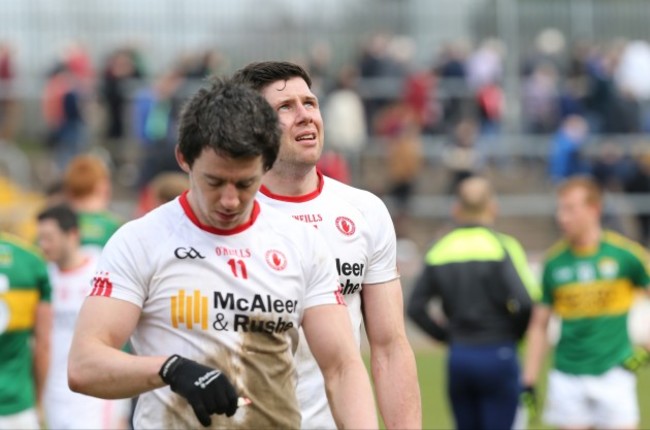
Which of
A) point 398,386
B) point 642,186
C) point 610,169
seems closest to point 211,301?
point 398,386

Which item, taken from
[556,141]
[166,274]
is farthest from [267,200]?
[556,141]

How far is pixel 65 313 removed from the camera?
1012 centimetres

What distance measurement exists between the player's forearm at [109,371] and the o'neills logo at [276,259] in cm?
49

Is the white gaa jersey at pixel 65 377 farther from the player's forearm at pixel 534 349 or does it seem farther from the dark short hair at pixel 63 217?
the player's forearm at pixel 534 349

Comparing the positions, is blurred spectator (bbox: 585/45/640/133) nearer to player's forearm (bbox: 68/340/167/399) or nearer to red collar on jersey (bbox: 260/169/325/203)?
red collar on jersey (bbox: 260/169/325/203)

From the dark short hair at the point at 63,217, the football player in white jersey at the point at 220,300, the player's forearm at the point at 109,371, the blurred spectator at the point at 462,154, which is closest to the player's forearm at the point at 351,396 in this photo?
the football player in white jersey at the point at 220,300

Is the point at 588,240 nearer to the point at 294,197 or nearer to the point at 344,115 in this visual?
the point at 294,197

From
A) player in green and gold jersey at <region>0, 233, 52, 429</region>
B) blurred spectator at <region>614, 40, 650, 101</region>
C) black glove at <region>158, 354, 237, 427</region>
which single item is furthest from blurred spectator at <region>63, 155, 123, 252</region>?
blurred spectator at <region>614, 40, 650, 101</region>

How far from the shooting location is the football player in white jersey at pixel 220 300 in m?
4.48

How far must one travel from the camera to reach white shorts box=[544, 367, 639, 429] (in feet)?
34.7

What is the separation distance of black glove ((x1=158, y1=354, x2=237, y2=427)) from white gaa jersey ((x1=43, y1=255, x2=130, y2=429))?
554 cm

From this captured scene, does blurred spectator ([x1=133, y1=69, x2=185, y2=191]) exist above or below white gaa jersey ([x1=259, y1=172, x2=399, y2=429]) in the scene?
below

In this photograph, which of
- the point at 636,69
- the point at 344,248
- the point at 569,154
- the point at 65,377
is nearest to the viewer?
the point at 344,248

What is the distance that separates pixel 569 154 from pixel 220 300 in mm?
19955
